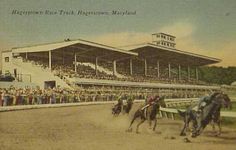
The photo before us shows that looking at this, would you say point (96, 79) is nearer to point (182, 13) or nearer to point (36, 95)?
point (36, 95)

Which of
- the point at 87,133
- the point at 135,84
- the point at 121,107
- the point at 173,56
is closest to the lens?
the point at 87,133

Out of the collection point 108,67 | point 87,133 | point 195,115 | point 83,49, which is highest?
point 83,49

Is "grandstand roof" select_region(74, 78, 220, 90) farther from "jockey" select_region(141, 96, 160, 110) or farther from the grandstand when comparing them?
"jockey" select_region(141, 96, 160, 110)

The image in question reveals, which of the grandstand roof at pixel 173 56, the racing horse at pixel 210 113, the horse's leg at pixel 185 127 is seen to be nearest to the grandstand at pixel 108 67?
the grandstand roof at pixel 173 56

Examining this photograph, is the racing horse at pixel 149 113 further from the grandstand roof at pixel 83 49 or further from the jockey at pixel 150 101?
the grandstand roof at pixel 83 49

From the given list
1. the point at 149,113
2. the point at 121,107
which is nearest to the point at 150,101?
the point at 149,113

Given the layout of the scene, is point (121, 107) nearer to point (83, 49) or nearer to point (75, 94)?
point (75, 94)

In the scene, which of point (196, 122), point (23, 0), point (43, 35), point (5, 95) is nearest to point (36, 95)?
point (5, 95)
